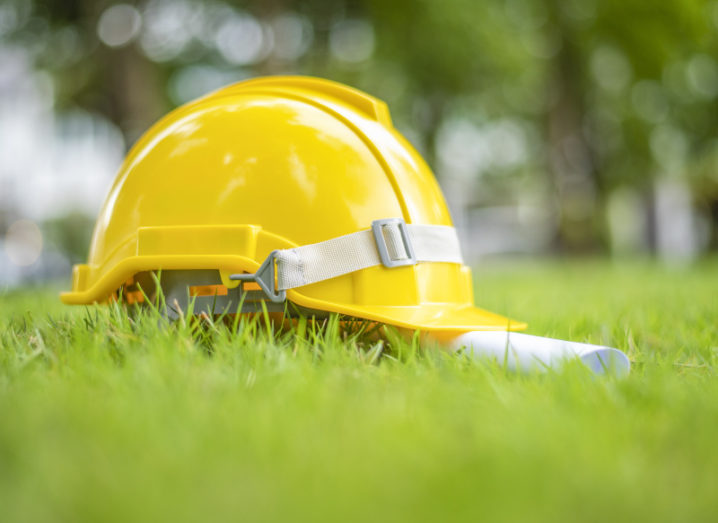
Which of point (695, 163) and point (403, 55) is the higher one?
point (403, 55)

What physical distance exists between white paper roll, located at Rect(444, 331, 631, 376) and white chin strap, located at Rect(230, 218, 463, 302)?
374 millimetres

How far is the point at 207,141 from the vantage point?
2344mm

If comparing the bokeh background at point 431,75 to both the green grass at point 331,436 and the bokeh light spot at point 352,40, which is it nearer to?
the bokeh light spot at point 352,40

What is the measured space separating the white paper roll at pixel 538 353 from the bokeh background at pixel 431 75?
20.8 ft

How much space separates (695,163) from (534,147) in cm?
473

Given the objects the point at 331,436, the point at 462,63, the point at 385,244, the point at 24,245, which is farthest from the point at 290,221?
the point at 24,245

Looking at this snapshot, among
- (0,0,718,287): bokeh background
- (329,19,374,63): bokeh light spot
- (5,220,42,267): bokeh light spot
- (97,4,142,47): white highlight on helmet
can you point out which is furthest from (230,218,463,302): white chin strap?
(5,220,42,267): bokeh light spot

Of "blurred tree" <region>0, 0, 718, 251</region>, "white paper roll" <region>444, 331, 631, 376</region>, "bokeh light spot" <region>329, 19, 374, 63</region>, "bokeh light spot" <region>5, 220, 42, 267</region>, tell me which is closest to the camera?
"white paper roll" <region>444, 331, 631, 376</region>

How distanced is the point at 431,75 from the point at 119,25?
5.97 meters

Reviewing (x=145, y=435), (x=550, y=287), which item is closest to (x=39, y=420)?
(x=145, y=435)

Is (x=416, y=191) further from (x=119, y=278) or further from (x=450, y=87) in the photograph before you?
(x=450, y=87)

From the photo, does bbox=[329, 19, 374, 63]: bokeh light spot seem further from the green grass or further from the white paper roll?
the green grass

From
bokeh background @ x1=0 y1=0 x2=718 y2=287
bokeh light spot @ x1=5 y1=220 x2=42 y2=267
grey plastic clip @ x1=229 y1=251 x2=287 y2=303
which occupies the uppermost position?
bokeh background @ x1=0 y1=0 x2=718 y2=287

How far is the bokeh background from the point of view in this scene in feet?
32.2
